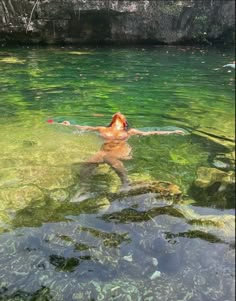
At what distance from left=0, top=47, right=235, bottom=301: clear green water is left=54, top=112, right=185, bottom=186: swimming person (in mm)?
Answer: 146

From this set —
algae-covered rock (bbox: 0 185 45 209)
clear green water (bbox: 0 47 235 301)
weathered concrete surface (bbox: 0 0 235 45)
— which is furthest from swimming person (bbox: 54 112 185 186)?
weathered concrete surface (bbox: 0 0 235 45)

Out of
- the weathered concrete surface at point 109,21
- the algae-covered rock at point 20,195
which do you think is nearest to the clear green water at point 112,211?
the algae-covered rock at point 20,195

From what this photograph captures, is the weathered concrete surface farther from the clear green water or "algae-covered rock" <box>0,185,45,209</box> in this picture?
"algae-covered rock" <box>0,185,45,209</box>

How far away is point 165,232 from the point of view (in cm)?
403

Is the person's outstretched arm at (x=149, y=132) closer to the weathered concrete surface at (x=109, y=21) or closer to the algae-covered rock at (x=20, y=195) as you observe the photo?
the algae-covered rock at (x=20, y=195)

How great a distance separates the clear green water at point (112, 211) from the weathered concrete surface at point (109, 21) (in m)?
11.1

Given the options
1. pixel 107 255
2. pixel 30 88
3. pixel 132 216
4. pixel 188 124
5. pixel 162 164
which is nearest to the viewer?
pixel 107 255

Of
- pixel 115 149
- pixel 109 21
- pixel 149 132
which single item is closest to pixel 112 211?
pixel 115 149

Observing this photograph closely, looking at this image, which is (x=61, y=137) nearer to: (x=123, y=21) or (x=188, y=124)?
(x=188, y=124)

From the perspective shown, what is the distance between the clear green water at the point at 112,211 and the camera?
3.25 metres

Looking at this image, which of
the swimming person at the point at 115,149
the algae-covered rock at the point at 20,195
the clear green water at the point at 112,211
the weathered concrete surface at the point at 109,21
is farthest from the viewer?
the weathered concrete surface at the point at 109,21

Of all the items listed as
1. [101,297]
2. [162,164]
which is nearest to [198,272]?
[101,297]

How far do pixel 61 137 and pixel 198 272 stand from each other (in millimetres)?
4323

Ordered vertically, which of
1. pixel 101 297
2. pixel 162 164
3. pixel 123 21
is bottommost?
pixel 101 297
